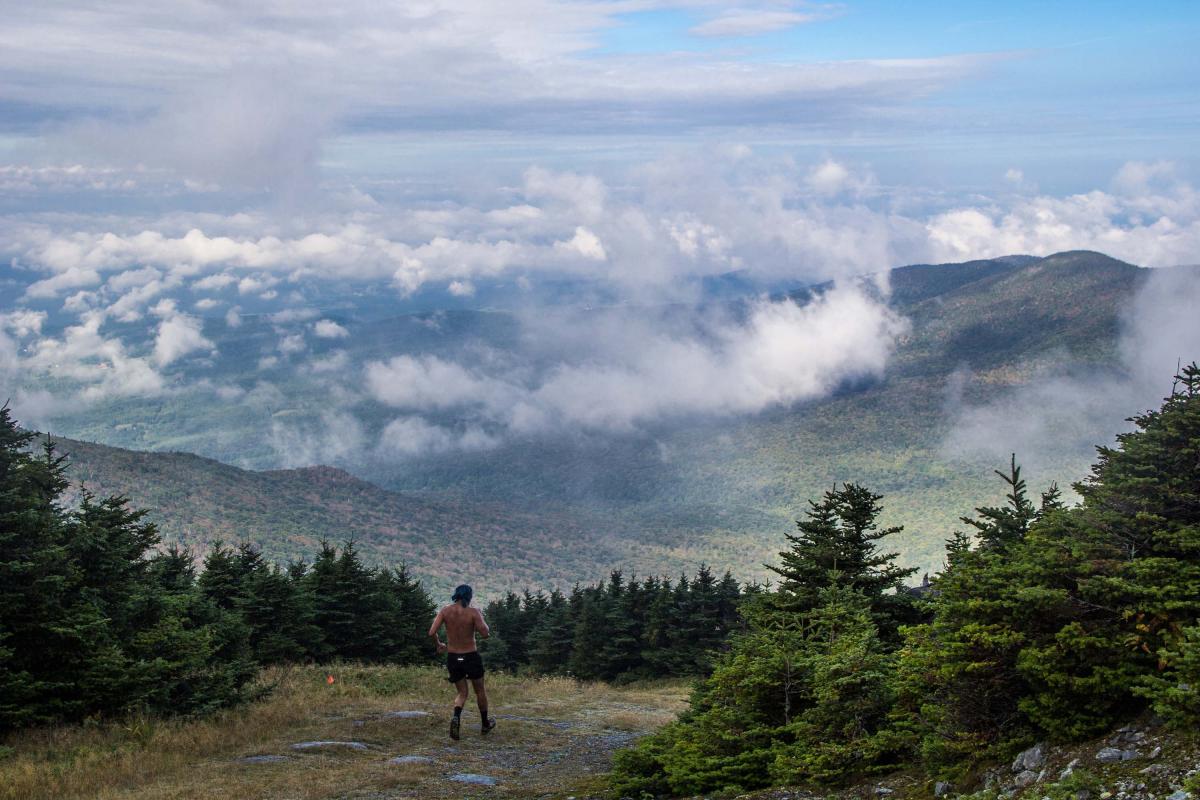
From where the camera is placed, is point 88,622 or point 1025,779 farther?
point 88,622

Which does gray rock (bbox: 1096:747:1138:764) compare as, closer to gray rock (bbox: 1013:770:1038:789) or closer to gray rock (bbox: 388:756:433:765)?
gray rock (bbox: 1013:770:1038:789)

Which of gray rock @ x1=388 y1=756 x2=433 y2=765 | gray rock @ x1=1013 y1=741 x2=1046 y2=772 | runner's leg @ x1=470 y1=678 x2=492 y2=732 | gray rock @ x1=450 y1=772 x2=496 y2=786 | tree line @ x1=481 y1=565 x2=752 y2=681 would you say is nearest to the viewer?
gray rock @ x1=1013 y1=741 x2=1046 y2=772

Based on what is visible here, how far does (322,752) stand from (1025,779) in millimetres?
A: 10798

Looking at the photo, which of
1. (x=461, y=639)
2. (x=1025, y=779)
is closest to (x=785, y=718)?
(x=1025, y=779)

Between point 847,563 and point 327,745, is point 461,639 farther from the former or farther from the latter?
point 847,563

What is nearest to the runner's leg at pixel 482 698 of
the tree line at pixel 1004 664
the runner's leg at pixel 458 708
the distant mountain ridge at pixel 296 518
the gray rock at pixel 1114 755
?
the runner's leg at pixel 458 708

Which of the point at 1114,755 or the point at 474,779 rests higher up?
the point at 1114,755

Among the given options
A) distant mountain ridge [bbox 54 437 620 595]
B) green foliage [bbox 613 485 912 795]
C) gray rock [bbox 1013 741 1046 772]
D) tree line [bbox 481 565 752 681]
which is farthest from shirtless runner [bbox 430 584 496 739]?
distant mountain ridge [bbox 54 437 620 595]

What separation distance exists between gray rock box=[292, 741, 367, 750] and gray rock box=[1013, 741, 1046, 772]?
10497mm

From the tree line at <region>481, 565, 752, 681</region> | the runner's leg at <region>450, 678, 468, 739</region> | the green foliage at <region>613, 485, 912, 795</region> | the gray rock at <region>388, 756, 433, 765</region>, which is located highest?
the green foliage at <region>613, 485, 912, 795</region>

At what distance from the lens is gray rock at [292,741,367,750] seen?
14735mm

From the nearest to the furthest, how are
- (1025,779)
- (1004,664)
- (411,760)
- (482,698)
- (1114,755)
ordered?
(1114,755), (1025,779), (1004,664), (411,760), (482,698)

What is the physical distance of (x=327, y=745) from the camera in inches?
587

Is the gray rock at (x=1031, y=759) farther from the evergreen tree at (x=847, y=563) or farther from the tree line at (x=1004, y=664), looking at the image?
the evergreen tree at (x=847, y=563)
